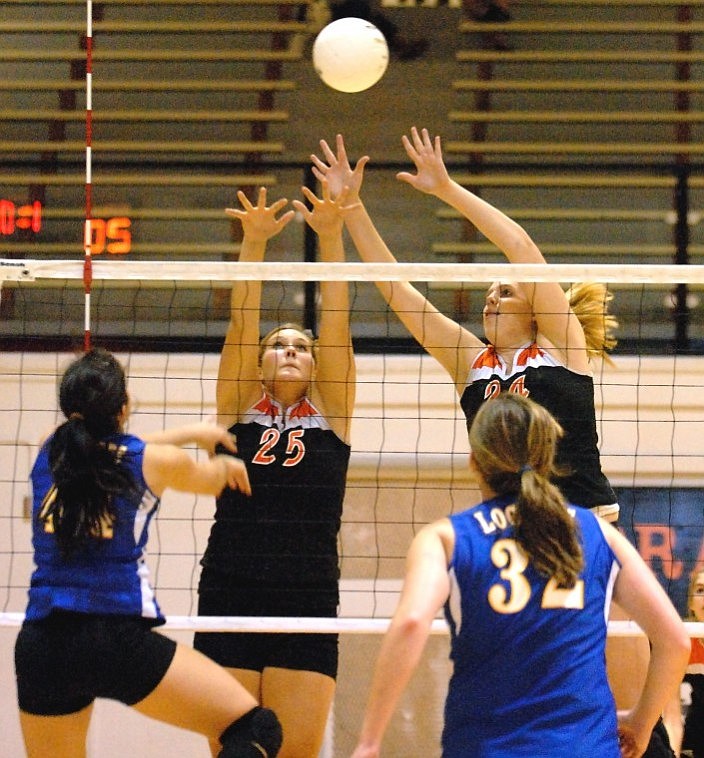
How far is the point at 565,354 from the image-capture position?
4.46 m

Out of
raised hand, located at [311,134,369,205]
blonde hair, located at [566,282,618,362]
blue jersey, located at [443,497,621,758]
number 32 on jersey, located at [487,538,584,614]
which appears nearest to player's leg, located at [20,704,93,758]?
blue jersey, located at [443,497,621,758]

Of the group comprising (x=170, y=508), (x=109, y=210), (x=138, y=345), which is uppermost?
(x=109, y=210)

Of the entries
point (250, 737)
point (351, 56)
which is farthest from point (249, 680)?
point (351, 56)

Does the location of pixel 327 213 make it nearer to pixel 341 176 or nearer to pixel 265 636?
pixel 341 176

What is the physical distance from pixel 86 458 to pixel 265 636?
1.24 meters

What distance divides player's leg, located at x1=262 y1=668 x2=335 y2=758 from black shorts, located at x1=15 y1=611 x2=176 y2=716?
917 millimetres

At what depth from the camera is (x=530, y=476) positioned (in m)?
3.03

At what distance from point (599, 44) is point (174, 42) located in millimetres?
3368

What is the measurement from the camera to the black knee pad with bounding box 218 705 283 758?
11.2 ft

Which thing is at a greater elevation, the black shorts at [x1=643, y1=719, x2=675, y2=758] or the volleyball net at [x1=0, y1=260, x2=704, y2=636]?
the volleyball net at [x1=0, y1=260, x2=704, y2=636]

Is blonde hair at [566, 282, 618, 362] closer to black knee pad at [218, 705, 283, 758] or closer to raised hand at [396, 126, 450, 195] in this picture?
raised hand at [396, 126, 450, 195]

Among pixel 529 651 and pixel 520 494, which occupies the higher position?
pixel 520 494

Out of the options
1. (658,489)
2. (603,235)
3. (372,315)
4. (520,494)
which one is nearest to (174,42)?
(372,315)

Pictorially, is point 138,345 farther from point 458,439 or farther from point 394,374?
point 458,439
